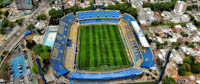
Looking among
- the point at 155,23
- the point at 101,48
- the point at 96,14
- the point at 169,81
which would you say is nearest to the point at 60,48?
the point at 101,48

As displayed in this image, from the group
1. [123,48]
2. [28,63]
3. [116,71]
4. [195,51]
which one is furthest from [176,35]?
[28,63]

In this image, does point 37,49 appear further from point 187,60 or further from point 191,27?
point 191,27

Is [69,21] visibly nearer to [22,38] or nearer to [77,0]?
[22,38]

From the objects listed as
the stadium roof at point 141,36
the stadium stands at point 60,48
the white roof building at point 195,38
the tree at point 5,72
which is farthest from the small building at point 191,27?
the tree at point 5,72

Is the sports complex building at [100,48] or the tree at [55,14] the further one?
the tree at [55,14]

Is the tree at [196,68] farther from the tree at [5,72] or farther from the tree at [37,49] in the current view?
the tree at [5,72]

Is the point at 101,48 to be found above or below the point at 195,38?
below

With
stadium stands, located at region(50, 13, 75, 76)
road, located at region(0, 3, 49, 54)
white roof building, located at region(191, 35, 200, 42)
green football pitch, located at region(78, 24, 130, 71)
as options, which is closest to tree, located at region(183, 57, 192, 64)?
white roof building, located at region(191, 35, 200, 42)
